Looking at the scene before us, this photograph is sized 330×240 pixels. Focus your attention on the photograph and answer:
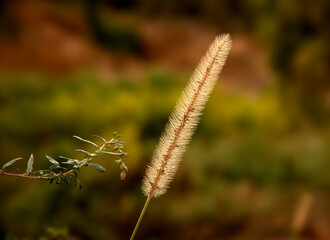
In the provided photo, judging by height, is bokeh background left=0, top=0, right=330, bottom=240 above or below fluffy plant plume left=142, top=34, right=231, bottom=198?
above

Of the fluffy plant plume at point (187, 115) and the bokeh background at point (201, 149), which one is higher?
the bokeh background at point (201, 149)

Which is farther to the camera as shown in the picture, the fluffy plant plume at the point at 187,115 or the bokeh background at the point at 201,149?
the bokeh background at the point at 201,149

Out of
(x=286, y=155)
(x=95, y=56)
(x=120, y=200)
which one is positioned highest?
(x=95, y=56)

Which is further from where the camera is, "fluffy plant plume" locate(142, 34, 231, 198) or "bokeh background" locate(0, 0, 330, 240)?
"bokeh background" locate(0, 0, 330, 240)

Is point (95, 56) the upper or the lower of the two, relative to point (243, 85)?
lower

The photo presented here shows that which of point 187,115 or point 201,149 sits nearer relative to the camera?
point 187,115

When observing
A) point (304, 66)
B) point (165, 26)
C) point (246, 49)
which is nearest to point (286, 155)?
point (304, 66)

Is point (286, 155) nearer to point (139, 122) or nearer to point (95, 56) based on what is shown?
point (139, 122)

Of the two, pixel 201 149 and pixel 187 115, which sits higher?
pixel 201 149
